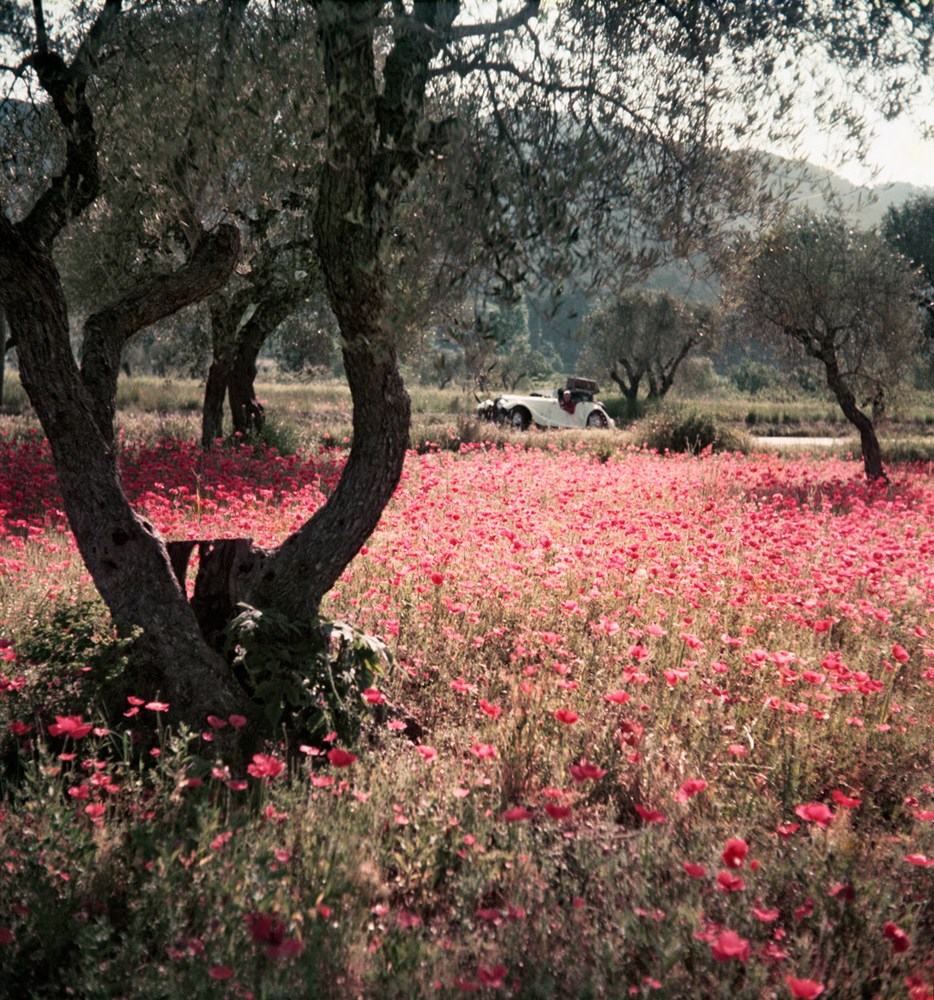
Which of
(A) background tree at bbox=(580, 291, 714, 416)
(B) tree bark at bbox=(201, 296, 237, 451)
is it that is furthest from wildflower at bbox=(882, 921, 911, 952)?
(A) background tree at bbox=(580, 291, 714, 416)

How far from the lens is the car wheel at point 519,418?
92.2 feet

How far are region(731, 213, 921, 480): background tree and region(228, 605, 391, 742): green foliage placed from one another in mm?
13015

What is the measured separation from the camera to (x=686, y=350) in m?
42.4

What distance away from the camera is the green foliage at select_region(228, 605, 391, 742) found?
3.88 metres

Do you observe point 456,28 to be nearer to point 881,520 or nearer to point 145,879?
point 145,879

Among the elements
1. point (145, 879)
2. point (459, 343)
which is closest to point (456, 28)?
point (459, 343)

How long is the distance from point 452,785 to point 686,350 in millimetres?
41552

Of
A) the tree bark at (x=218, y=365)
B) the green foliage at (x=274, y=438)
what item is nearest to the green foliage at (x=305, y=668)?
the tree bark at (x=218, y=365)

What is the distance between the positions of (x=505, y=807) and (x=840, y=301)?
14865mm

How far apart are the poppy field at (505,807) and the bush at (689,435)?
48.0 feet

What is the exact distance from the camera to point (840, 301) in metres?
15.6

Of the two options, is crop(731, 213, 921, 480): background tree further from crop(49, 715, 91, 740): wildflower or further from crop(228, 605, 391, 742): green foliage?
crop(49, 715, 91, 740): wildflower

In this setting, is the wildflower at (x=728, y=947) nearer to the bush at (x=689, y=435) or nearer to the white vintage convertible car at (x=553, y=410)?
the bush at (x=689, y=435)

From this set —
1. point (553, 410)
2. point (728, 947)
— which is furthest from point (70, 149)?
point (553, 410)
